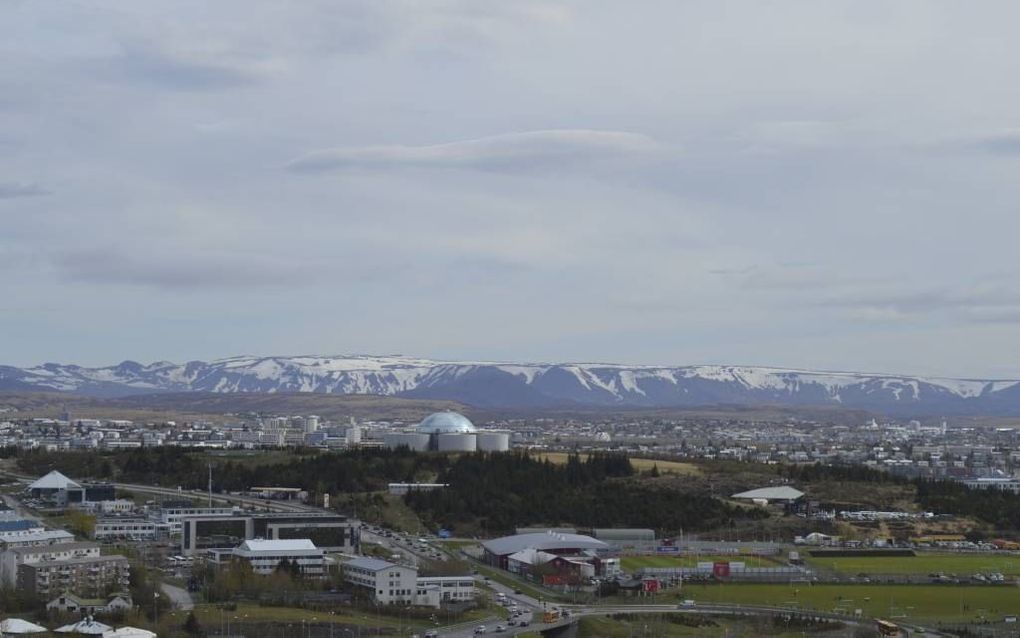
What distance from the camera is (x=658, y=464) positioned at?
83875 mm

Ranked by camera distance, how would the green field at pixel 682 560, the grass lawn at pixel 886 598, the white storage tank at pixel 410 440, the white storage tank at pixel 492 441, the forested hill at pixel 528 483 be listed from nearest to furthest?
the grass lawn at pixel 886 598
the green field at pixel 682 560
the forested hill at pixel 528 483
the white storage tank at pixel 410 440
the white storage tank at pixel 492 441

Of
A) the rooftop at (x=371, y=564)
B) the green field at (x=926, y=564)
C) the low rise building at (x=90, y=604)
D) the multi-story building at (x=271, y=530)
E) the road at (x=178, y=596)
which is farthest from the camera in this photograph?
the multi-story building at (x=271, y=530)

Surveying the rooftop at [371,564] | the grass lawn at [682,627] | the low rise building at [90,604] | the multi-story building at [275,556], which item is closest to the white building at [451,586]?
the rooftop at [371,564]

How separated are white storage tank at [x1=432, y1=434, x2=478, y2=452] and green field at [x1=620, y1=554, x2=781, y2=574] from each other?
123 feet

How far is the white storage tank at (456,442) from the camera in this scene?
3654 inches

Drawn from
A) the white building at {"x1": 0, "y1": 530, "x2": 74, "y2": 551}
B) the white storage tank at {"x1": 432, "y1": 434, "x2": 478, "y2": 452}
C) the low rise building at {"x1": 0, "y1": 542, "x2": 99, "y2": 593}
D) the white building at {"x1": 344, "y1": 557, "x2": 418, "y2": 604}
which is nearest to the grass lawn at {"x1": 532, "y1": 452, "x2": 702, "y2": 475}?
the white storage tank at {"x1": 432, "y1": 434, "x2": 478, "y2": 452}

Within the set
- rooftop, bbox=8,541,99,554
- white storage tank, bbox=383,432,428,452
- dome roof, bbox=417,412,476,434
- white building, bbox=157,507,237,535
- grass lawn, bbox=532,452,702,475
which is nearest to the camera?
rooftop, bbox=8,541,99,554

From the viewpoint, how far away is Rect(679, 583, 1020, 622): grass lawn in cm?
4484

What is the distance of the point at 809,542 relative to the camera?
60.6 meters

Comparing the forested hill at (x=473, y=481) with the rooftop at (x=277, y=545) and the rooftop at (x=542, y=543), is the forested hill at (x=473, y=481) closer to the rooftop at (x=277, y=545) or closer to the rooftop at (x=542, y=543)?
the rooftop at (x=542, y=543)

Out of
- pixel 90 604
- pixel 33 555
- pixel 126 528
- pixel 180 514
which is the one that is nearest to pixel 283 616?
pixel 90 604

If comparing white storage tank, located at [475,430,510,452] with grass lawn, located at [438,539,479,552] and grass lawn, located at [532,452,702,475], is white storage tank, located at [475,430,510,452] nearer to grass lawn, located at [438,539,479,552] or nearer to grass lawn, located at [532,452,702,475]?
grass lawn, located at [532,452,702,475]

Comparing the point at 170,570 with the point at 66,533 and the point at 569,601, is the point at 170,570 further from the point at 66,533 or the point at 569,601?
the point at 569,601

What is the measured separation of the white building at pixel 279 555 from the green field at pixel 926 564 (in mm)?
15714
